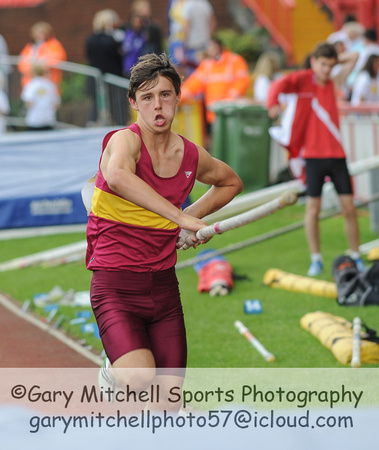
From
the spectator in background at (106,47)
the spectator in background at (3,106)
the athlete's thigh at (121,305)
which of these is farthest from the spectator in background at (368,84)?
the athlete's thigh at (121,305)

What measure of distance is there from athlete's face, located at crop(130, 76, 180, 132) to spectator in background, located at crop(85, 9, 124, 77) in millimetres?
12478

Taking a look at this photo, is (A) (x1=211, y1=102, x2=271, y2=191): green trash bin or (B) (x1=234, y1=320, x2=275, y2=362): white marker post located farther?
(A) (x1=211, y1=102, x2=271, y2=191): green trash bin

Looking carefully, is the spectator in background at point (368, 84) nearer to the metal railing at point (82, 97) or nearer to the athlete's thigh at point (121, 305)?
the metal railing at point (82, 97)

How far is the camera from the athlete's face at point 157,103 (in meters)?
4.74

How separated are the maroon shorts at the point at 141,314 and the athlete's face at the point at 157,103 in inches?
31.0

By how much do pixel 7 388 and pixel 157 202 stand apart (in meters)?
2.42

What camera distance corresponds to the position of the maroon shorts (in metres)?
4.73

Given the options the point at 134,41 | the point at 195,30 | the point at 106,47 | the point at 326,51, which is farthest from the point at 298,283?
the point at 195,30

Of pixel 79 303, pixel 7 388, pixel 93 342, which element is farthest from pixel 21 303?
pixel 7 388

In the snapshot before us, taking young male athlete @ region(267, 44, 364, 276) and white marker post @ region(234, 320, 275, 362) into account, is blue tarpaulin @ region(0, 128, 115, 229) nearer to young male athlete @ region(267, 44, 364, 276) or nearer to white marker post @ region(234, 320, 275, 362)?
young male athlete @ region(267, 44, 364, 276)

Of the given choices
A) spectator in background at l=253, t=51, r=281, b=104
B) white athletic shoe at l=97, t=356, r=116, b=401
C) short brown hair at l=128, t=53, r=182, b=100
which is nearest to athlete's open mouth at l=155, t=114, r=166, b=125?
short brown hair at l=128, t=53, r=182, b=100

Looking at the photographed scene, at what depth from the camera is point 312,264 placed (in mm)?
9633

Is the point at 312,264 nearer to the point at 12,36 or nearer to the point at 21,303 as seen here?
the point at 21,303

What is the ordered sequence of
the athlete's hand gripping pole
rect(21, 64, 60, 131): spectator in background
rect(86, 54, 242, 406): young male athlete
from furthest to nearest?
1. rect(21, 64, 60, 131): spectator in background
2. rect(86, 54, 242, 406): young male athlete
3. the athlete's hand gripping pole
